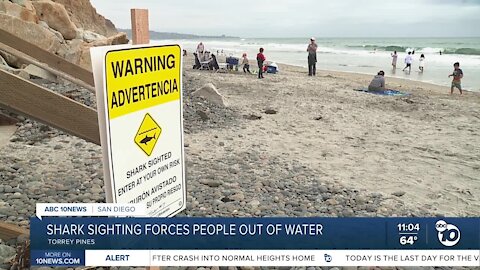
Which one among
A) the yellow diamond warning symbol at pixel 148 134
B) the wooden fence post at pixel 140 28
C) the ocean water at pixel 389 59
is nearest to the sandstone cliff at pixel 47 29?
the ocean water at pixel 389 59

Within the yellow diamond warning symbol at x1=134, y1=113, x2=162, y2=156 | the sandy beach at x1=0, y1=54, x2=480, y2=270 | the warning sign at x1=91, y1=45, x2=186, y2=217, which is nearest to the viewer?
the warning sign at x1=91, y1=45, x2=186, y2=217

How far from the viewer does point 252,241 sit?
7.36ft

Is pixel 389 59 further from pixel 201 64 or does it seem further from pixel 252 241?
pixel 252 241

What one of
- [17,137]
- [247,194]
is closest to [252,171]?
[247,194]

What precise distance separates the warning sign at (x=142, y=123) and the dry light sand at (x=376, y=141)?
356 centimetres

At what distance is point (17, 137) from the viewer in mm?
6766

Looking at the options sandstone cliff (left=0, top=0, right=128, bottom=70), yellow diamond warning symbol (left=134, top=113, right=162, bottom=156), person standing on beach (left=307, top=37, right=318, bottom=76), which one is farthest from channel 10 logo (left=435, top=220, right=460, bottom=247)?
person standing on beach (left=307, top=37, right=318, bottom=76)

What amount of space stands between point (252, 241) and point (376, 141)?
20.4ft

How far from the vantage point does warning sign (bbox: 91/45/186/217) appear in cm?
182

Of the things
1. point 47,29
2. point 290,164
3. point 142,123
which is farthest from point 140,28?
point 47,29

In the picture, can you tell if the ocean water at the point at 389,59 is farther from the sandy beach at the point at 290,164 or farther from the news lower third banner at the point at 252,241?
the sandy beach at the point at 290,164

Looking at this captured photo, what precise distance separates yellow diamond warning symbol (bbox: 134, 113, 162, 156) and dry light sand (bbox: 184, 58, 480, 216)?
3725 millimetres

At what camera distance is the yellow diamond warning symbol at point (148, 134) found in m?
2.00

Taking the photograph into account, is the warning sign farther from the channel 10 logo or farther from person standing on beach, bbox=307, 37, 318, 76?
person standing on beach, bbox=307, 37, 318, 76
